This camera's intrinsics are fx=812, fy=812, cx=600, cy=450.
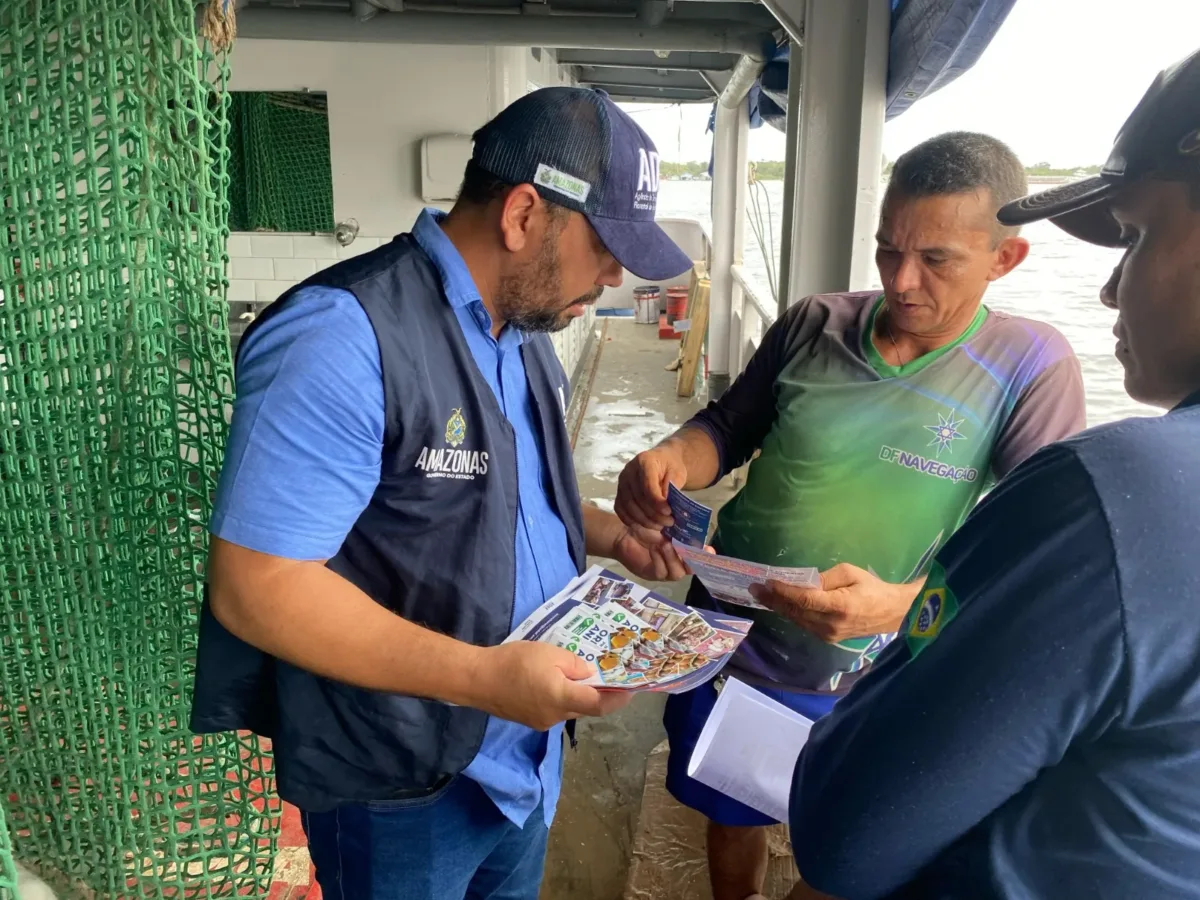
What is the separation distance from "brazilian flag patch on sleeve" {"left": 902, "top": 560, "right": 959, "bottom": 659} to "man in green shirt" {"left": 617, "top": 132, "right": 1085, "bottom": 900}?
0.76m

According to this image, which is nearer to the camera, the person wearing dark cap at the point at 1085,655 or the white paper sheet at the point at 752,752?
the person wearing dark cap at the point at 1085,655

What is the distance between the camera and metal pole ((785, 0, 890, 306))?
2.89 meters

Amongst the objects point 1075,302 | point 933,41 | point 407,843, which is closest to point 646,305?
point 933,41

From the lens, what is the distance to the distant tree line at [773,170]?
158cm

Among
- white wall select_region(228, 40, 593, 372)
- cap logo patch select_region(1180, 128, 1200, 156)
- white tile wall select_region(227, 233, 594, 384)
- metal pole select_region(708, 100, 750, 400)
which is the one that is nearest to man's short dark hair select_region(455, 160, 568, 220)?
cap logo patch select_region(1180, 128, 1200, 156)

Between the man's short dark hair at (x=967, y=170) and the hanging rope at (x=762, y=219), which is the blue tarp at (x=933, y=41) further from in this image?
the hanging rope at (x=762, y=219)

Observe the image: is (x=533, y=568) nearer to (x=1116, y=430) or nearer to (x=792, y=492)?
(x=792, y=492)

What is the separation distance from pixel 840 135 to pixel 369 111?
3.15 m

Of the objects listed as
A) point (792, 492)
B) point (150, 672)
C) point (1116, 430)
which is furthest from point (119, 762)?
point (1116, 430)

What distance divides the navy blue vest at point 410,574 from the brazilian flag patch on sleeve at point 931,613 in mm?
658

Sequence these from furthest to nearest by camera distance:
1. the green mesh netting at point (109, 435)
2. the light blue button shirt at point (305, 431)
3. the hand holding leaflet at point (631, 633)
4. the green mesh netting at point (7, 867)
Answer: the green mesh netting at point (109, 435) < the hand holding leaflet at point (631, 633) < the light blue button shirt at point (305, 431) < the green mesh netting at point (7, 867)

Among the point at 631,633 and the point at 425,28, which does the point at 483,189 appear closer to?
the point at 631,633

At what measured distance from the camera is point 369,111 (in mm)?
4957

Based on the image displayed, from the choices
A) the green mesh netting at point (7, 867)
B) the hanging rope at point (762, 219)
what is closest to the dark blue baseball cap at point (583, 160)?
the green mesh netting at point (7, 867)
